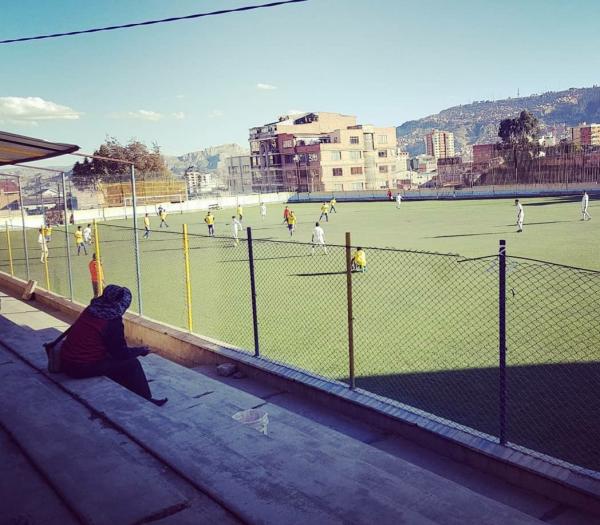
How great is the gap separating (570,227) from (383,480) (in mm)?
23622

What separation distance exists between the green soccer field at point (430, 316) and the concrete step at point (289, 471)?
1915mm

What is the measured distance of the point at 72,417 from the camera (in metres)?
4.88

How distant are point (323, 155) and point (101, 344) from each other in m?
86.7

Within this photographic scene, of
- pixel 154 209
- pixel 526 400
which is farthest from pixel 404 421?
pixel 154 209

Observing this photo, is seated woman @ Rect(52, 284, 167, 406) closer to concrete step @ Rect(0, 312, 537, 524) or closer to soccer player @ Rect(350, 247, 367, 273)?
concrete step @ Rect(0, 312, 537, 524)

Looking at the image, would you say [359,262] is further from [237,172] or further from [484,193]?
[237,172]

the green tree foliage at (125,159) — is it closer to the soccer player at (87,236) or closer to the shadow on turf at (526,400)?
the soccer player at (87,236)

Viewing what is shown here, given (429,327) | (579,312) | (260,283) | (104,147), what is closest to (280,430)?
(429,327)

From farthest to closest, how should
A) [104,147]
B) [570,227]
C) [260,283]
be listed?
1. [104,147]
2. [570,227]
3. [260,283]

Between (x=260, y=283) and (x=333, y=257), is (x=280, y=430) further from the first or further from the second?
(x=333, y=257)

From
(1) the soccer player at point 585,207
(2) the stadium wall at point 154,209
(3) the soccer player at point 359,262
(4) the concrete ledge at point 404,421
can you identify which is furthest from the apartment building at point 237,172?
(4) the concrete ledge at point 404,421

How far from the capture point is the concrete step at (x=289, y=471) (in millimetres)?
3512

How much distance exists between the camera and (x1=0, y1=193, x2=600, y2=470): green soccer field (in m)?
6.65

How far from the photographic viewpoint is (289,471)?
421 cm
